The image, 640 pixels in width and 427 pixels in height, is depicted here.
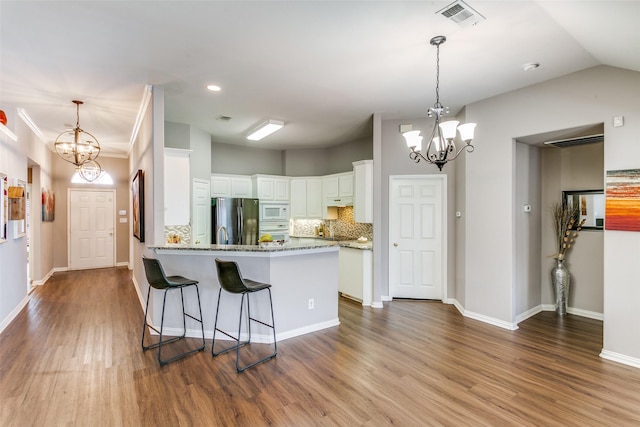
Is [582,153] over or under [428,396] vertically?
over

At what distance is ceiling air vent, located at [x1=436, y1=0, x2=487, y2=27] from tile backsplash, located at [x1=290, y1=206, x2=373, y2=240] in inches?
154

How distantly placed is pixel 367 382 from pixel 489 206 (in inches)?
109

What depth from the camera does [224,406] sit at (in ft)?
7.73

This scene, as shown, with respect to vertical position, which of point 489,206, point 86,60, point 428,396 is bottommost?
point 428,396

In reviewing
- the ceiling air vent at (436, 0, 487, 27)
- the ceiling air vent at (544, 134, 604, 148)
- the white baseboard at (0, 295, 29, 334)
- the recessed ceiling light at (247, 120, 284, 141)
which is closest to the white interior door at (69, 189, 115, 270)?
the white baseboard at (0, 295, 29, 334)

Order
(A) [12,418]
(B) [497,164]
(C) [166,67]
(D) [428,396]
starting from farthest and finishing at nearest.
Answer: (B) [497,164] → (C) [166,67] → (D) [428,396] → (A) [12,418]

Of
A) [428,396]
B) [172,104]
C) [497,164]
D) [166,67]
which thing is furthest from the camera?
[172,104]

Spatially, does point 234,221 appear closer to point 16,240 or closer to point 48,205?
point 16,240

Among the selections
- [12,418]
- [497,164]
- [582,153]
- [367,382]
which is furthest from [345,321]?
[582,153]

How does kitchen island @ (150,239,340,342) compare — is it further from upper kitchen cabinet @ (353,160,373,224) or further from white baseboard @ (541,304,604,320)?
white baseboard @ (541,304,604,320)

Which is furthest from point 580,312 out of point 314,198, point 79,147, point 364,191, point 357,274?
point 79,147

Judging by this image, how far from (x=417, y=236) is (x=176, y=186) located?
385cm

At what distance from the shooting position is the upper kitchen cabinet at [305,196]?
6930 mm

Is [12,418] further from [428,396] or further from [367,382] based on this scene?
[428,396]
